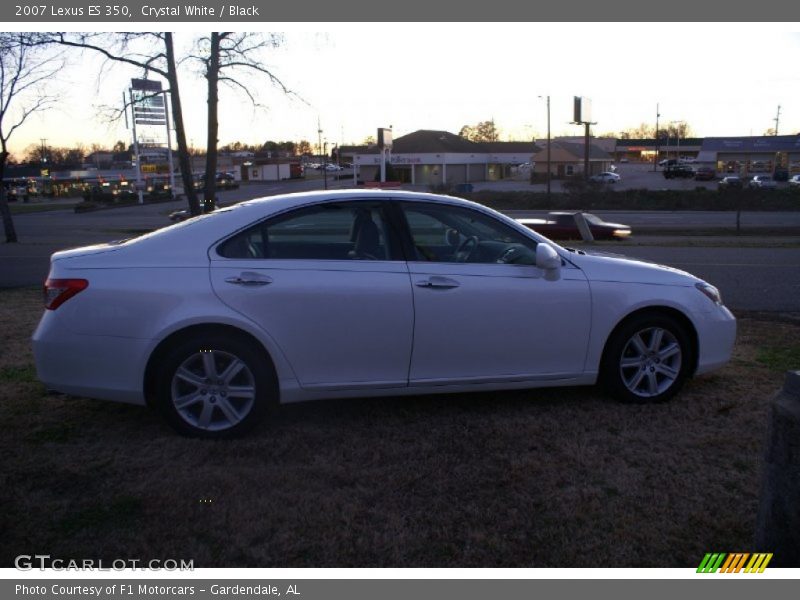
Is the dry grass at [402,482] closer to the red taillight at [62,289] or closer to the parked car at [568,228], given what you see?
the red taillight at [62,289]

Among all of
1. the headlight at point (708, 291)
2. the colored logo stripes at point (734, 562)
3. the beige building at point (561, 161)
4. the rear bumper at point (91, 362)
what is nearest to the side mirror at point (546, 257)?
the headlight at point (708, 291)

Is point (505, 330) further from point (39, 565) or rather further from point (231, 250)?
point (39, 565)

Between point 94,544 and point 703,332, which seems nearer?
point 94,544

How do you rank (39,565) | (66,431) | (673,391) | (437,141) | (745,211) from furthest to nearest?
1. (437,141)
2. (745,211)
3. (673,391)
4. (66,431)
5. (39,565)

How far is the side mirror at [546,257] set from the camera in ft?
15.6

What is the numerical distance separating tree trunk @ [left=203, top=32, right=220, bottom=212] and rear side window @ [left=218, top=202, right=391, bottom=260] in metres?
7.52

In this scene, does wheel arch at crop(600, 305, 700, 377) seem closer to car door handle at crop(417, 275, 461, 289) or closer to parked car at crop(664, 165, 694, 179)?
car door handle at crop(417, 275, 461, 289)

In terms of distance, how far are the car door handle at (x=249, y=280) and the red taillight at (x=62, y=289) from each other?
88cm

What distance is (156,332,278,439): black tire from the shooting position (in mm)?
4383

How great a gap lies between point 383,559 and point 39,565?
1.48 m

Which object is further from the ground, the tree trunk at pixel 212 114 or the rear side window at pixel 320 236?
the tree trunk at pixel 212 114

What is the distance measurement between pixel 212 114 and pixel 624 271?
28.2 ft

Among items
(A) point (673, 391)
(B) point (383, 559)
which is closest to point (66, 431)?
(B) point (383, 559)

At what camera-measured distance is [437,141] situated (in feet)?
238
